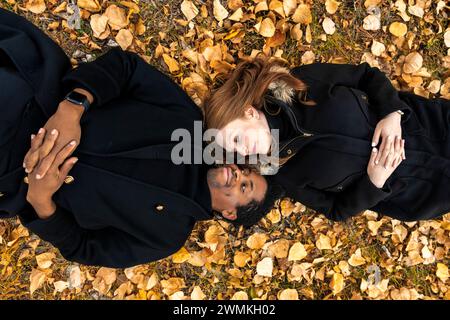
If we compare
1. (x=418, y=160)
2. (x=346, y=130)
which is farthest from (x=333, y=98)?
(x=418, y=160)

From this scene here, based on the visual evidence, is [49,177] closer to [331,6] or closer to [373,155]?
[373,155]

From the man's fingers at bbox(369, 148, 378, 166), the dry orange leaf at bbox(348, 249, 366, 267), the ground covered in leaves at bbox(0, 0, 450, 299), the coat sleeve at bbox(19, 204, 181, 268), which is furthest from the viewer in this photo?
the dry orange leaf at bbox(348, 249, 366, 267)

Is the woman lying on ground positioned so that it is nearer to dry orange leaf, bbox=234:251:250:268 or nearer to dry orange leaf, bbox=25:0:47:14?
dry orange leaf, bbox=234:251:250:268

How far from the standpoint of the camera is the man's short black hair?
188cm

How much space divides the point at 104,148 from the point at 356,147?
113cm

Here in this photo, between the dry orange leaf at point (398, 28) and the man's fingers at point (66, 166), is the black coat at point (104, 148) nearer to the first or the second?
the man's fingers at point (66, 166)

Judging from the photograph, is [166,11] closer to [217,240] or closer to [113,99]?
[113,99]

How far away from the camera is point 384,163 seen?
1946 mm

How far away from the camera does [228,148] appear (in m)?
1.85

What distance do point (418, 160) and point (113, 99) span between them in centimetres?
147

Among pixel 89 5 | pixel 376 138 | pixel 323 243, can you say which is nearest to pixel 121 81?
pixel 89 5

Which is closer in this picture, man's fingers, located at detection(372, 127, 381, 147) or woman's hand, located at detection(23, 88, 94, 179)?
woman's hand, located at detection(23, 88, 94, 179)

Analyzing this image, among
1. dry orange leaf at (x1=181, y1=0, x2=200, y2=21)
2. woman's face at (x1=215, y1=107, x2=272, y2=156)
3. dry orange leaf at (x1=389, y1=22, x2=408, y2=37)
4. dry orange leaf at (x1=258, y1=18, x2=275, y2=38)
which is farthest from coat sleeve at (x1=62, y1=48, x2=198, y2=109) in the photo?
dry orange leaf at (x1=389, y1=22, x2=408, y2=37)

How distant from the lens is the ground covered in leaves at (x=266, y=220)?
97.6 inches
